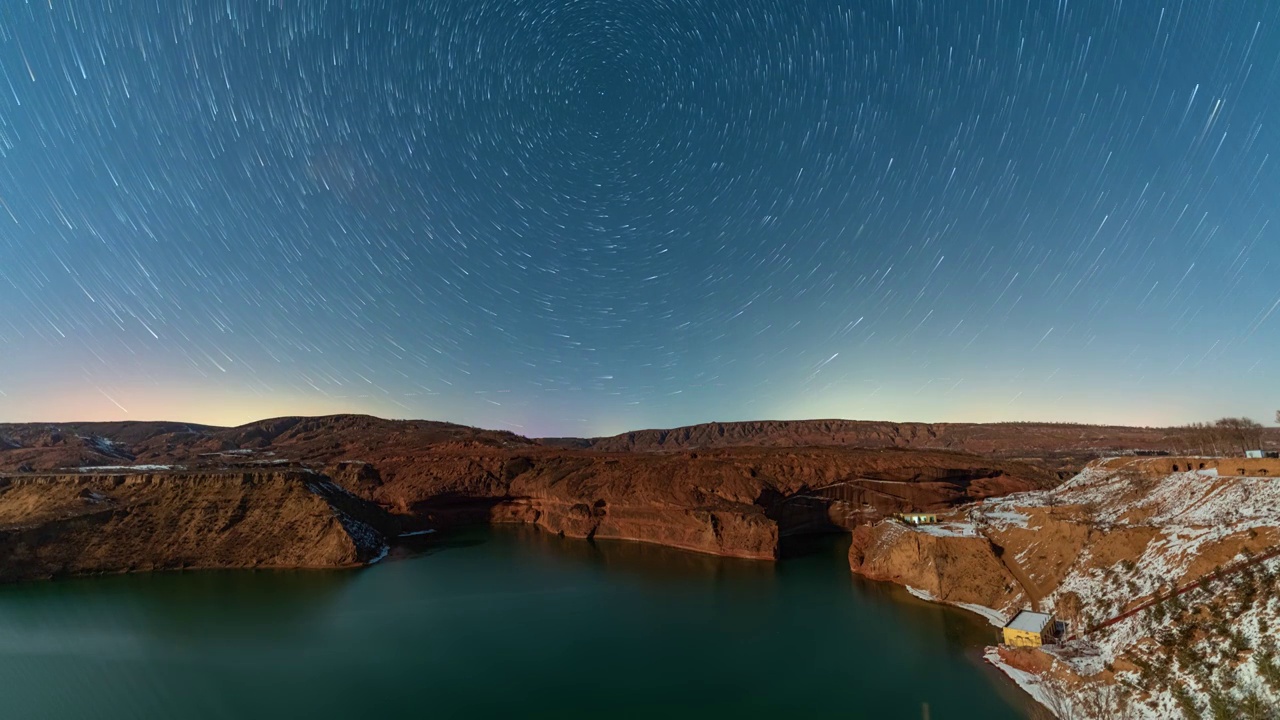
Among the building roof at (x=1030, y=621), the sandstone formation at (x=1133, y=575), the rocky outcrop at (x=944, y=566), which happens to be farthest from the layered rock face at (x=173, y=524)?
the building roof at (x=1030, y=621)

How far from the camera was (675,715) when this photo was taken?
20578mm

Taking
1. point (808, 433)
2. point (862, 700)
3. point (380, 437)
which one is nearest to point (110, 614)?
point (862, 700)

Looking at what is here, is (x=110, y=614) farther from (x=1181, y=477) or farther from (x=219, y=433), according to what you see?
(x=219, y=433)

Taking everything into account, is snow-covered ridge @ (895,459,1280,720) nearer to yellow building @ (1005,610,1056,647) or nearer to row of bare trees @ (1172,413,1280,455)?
yellow building @ (1005,610,1056,647)

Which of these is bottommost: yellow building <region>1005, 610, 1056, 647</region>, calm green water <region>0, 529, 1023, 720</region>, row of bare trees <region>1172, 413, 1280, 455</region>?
calm green water <region>0, 529, 1023, 720</region>

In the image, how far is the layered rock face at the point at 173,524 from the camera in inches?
1662

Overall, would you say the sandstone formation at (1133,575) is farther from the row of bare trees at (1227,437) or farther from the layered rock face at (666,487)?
the row of bare trees at (1227,437)

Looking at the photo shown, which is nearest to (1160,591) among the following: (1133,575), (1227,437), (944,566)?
(1133,575)

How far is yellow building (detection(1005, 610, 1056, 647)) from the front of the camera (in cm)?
2323

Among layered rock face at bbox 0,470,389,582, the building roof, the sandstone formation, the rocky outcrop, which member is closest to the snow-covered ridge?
the sandstone formation

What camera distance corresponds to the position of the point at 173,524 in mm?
46875

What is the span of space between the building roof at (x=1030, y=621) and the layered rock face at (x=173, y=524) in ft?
156

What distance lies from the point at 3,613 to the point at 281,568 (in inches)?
606

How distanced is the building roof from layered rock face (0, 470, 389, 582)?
156ft
